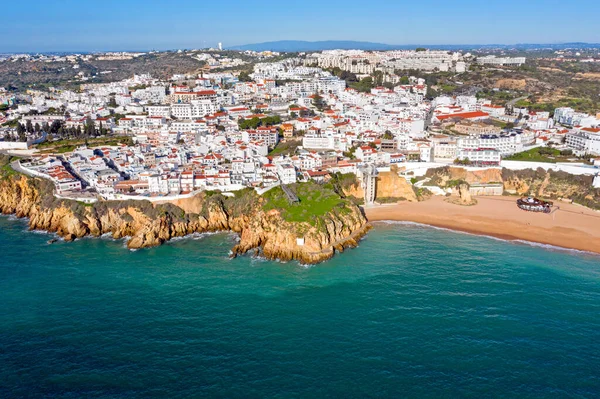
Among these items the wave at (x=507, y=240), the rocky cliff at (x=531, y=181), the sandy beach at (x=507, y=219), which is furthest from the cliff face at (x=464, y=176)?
the wave at (x=507, y=240)

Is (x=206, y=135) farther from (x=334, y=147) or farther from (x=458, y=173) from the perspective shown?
(x=458, y=173)

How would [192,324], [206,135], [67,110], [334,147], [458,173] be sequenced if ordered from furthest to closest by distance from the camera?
[67,110]
[206,135]
[334,147]
[458,173]
[192,324]

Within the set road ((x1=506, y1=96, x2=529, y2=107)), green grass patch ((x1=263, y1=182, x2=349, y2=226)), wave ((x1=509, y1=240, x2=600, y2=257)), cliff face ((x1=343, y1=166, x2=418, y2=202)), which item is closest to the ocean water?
wave ((x1=509, y1=240, x2=600, y2=257))

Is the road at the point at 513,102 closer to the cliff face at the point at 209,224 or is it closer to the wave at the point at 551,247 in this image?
the wave at the point at 551,247

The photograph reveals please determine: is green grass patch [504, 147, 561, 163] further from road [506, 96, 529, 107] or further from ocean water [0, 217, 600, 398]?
road [506, 96, 529, 107]

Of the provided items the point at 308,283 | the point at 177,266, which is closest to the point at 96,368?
the point at 177,266

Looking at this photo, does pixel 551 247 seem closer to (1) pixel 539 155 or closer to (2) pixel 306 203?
(2) pixel 306 203

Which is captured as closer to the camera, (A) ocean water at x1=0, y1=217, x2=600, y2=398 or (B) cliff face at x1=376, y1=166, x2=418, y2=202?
(A) ocean water at x1=0, y1=217, x2=600, y2=398
